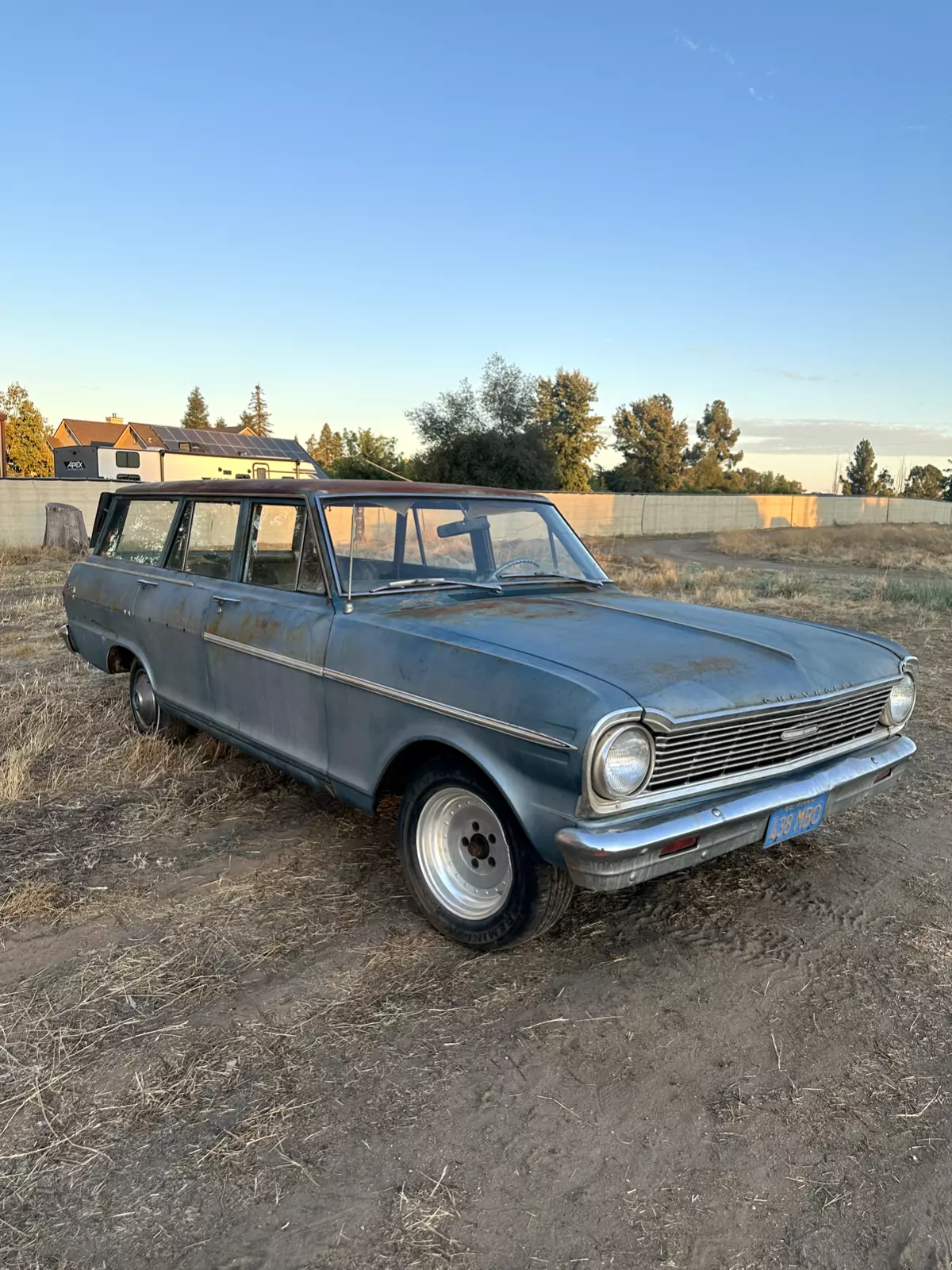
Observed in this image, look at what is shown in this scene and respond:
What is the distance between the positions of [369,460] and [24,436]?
94.2 feet

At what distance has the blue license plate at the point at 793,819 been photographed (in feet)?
9.55

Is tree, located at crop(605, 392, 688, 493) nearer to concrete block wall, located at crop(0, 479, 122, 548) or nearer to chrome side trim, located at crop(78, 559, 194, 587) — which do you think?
concrete block wall, located at crop(0, 479, 122, 548)

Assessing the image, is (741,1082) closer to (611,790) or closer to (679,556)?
(611,790)

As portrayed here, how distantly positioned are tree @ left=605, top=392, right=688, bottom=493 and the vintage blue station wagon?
61.8 metres

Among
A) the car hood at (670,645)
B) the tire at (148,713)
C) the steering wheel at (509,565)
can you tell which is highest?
the steering wheel at (509,565)

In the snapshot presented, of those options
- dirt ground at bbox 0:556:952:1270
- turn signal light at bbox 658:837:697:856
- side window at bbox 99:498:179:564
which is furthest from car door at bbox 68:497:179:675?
turn signal light at bbox 658:837:697:856

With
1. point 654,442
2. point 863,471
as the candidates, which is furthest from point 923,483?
point 654,442

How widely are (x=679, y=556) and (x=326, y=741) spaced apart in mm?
23922

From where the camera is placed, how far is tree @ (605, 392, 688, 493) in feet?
213

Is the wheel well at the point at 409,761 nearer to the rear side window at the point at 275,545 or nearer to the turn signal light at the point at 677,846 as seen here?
the turn signal light at the point at 677,846

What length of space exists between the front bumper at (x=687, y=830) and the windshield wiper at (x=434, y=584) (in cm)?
148

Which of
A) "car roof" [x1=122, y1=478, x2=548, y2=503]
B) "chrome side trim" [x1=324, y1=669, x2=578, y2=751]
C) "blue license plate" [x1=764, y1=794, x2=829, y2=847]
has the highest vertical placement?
"car roof" [x1=122, y1=478, x2=548, y2=503]

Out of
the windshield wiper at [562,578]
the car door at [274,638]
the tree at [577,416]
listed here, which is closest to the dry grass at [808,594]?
the windshield wiper at [562,578]

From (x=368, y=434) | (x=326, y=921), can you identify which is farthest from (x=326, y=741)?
(x=368, y=434)
